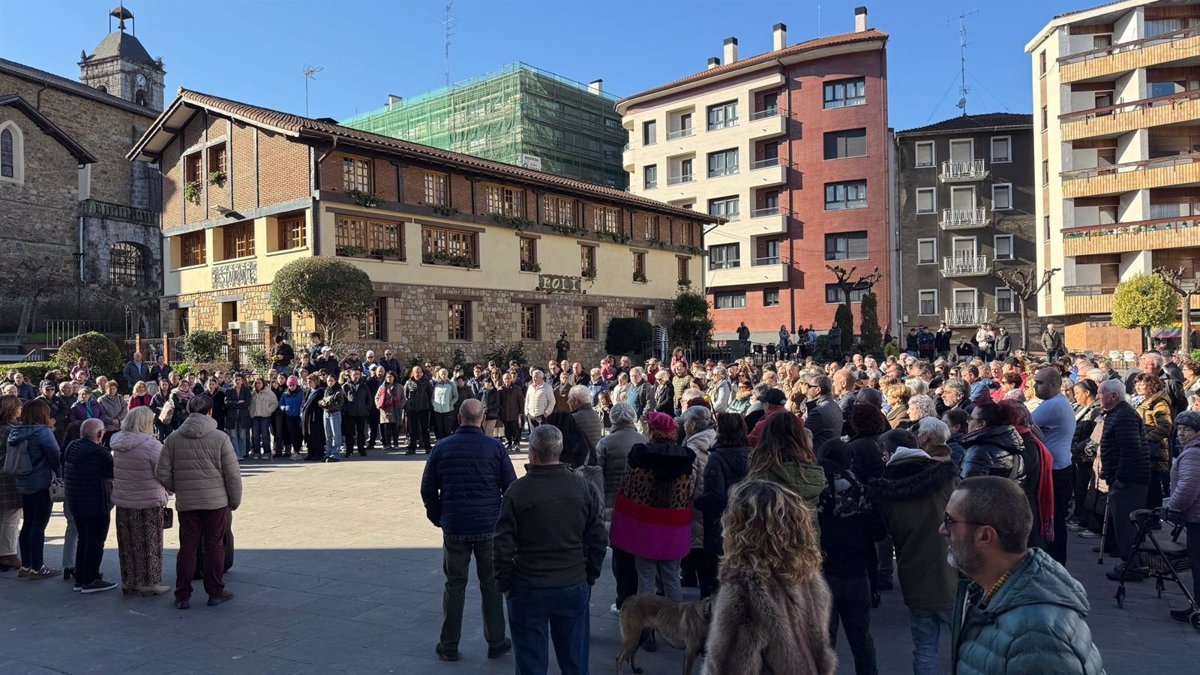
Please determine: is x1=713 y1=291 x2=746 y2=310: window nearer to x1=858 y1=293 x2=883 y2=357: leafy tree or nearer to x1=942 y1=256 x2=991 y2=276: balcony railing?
x1=942 y1=256 x2=991 y2=276: balcony railing

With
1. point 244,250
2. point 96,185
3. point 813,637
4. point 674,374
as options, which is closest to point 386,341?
point 244,250

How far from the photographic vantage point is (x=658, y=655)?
562 centimetres

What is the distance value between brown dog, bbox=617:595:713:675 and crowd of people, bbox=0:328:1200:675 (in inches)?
14.6

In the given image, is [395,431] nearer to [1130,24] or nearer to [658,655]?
[658,655]

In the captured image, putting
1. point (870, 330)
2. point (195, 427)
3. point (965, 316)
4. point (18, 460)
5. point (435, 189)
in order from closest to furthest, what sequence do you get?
point (195, 427) → point (18, 460) → point (435, 189) → point (870, 330) → point (965, 316)

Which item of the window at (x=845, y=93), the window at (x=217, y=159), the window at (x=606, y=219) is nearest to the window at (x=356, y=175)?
the window at (x=217, y=159)

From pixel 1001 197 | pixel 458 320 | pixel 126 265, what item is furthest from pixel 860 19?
pixel 126 265

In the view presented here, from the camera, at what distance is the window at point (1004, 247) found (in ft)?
143

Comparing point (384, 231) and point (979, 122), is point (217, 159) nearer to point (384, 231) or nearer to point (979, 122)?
point (384, 231)

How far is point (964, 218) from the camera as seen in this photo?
43.8 metres

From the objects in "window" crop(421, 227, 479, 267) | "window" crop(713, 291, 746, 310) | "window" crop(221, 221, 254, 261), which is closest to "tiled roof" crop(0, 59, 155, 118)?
"window" crop(221, 221, 254, 261)

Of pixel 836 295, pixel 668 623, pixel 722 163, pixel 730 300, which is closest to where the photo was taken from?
pixel 668 623

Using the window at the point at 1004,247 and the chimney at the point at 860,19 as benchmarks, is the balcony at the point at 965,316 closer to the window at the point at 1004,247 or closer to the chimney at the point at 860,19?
the window at the point at 1004,247

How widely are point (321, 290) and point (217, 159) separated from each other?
9925mm
